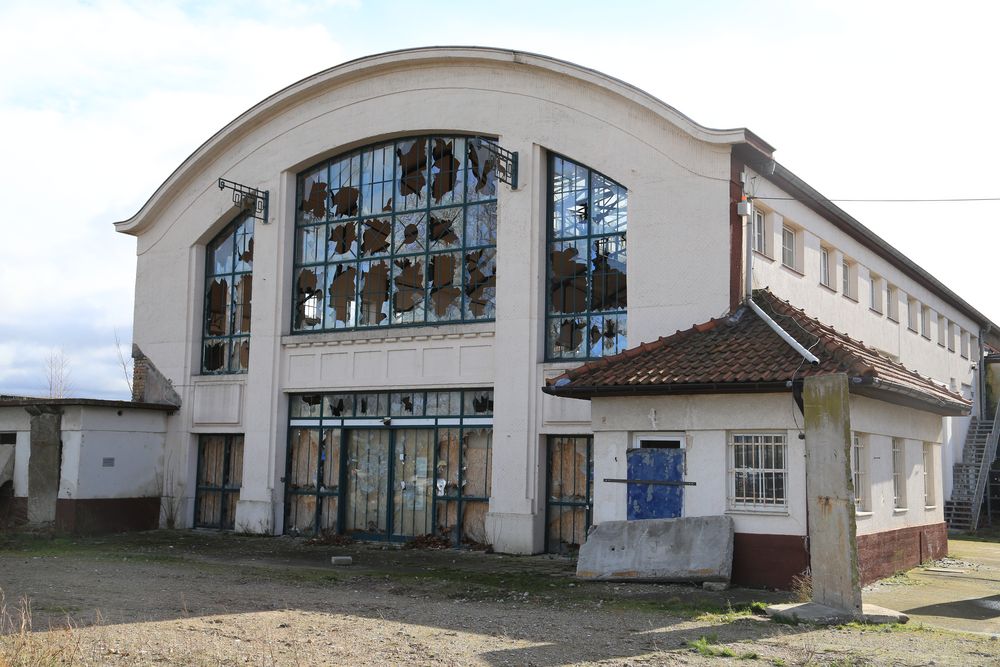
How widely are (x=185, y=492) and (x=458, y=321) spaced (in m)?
8.13

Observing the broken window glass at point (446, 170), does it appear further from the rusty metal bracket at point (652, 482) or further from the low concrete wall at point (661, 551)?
the low concrete wall at point (661, 551)

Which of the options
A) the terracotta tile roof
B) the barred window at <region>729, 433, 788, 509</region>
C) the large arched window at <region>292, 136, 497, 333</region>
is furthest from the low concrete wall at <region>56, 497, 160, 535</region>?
the barred window at <region>729, 433, 788, 509</region>

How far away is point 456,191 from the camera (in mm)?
20750

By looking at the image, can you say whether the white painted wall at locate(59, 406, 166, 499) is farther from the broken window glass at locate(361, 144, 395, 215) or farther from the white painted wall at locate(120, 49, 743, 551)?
the broken window glass at locate(361, 144, 395, 215)

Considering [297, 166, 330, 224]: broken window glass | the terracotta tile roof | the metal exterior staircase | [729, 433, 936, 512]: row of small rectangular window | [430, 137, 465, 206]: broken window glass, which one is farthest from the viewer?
the metal exterior staircase

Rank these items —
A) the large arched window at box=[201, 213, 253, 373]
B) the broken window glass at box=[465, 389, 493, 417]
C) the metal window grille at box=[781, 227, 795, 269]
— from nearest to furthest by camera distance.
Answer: the broken window glass at box=[465, 389, 493, 417]
the metal window grille at box=[781, 227, 795, 269]
the large arched window at box=[201, 213, 253, 373]

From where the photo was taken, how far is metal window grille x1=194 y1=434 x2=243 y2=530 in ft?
75.7

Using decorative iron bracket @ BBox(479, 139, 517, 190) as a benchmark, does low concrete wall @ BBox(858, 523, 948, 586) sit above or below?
below

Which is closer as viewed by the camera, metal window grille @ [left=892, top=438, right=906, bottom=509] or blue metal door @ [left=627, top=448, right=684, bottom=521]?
blue metal door @ [left=627, top=448, right=684, bottom=521]

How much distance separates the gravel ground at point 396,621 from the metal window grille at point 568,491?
1.09 m

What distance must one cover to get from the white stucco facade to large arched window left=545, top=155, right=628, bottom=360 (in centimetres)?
33

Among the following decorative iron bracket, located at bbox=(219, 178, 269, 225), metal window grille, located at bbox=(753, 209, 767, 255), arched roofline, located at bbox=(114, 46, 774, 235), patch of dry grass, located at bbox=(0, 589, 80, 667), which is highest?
arched roofline, located at bbox=(114, 46, 774, 235)

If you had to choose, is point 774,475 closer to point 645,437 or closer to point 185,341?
point 645,437

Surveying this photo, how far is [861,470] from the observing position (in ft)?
52.1
